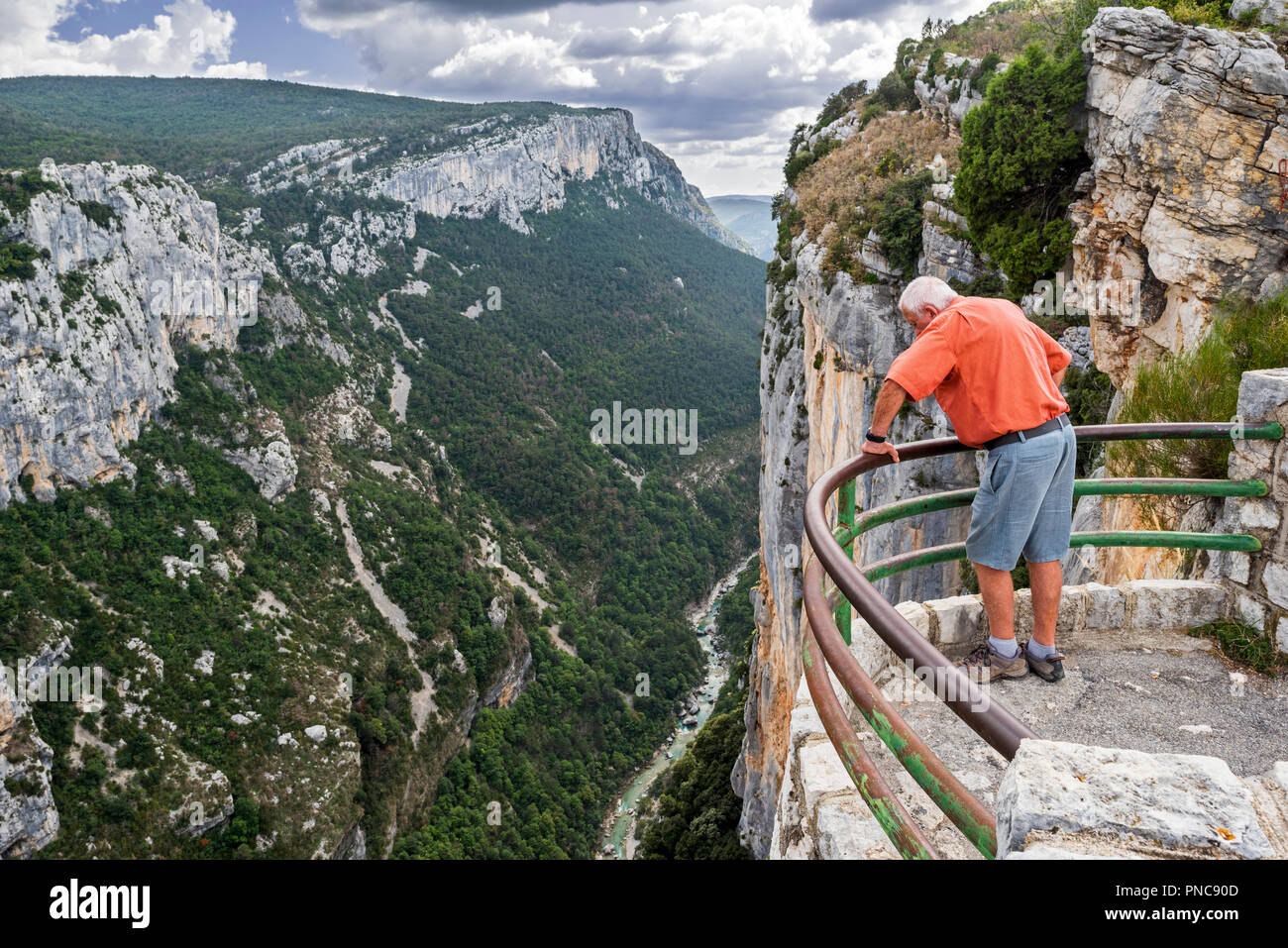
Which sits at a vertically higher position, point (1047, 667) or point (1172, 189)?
point (1172, 189)

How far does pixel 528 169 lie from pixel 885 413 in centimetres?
11537

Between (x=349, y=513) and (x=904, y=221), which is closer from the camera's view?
(x=904, y=221)

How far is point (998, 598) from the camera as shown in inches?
116

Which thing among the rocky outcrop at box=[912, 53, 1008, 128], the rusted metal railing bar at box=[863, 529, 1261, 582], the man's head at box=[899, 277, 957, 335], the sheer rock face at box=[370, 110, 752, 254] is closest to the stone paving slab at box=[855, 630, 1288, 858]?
the rusted metal railing bar at box=[863, 529, 1261, 582]

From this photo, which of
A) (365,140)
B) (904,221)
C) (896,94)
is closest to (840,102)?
(896,94)

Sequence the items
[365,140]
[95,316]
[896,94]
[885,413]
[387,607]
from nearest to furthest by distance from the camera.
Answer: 1. [885,413]
2. [896,94]
3. [95,316]
4. [387,607]
5. [365,140]

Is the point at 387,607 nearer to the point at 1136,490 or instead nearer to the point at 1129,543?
the point at 1129,543

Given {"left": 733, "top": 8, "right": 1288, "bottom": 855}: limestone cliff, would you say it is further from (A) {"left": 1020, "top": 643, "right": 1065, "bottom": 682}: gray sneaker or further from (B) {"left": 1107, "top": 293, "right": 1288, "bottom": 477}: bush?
(A) {"left": 1020, "top": 643, "right": 1065, "bottom": 682}: gray sneaker

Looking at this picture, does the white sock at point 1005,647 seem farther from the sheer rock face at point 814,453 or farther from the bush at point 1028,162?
the bush at point 1028,162

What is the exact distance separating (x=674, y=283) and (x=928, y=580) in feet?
324

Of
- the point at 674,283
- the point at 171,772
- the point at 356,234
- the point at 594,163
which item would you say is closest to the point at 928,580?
the point at 171,772

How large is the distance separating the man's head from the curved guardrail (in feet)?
1.77

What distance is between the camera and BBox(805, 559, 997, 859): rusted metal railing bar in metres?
1.45
